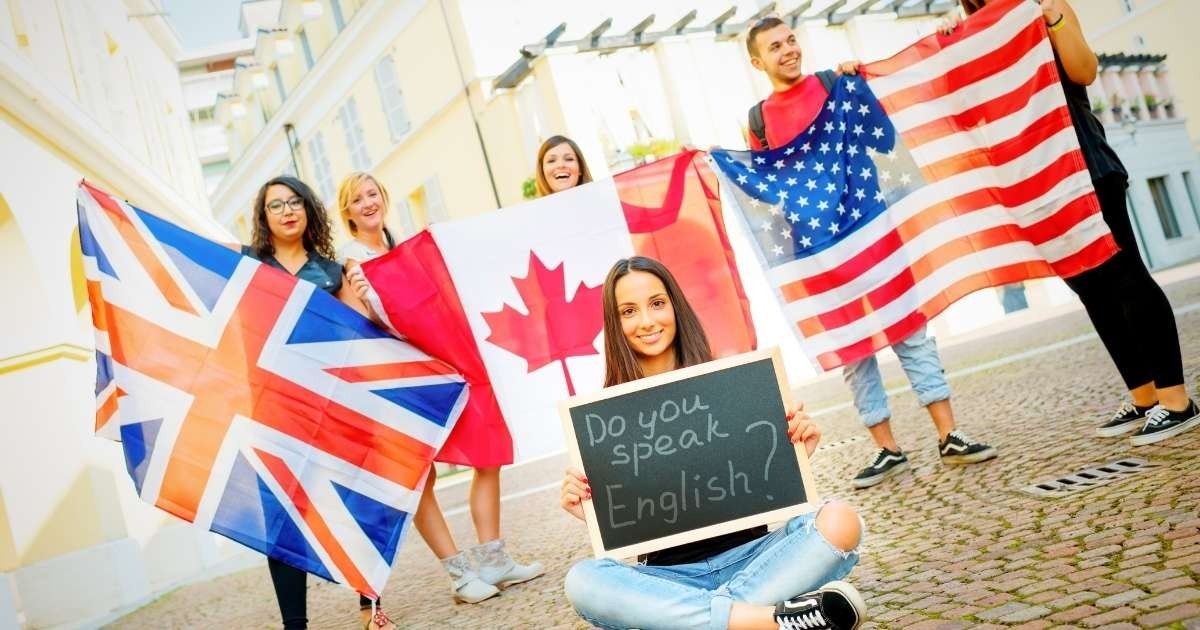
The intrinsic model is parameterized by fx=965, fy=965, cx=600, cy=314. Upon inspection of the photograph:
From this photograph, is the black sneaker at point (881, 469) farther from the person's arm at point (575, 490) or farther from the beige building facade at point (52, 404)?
the beige building facade at point (52, 404)

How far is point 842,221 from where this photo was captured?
4938 millimetres

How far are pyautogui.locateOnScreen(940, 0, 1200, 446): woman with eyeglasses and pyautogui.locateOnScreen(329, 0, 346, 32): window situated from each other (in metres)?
22.3

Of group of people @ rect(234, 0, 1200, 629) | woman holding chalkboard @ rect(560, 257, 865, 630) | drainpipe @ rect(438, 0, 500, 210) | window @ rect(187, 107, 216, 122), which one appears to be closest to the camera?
woman holding chalkboard @ rect(560, 257, 865, 630)

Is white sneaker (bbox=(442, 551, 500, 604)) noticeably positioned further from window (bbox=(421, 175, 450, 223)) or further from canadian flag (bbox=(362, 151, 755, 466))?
window (bbox=(421, 175, 450, 223))

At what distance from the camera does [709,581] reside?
8.63 ft

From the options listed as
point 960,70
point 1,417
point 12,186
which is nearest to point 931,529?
point 960,70

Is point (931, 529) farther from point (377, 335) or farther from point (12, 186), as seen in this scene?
point (12, 186)

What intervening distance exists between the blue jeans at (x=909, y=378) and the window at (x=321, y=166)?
23746 mm

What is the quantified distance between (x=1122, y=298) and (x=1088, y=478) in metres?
0.88

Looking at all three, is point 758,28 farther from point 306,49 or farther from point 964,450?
point 306,49

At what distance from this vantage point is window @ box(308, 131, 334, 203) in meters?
26.9

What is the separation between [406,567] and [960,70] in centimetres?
482

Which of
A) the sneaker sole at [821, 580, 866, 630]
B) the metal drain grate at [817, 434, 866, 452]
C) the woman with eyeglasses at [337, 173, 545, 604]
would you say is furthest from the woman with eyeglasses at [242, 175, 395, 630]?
the metal drain grate at [817, 434, 866, 452]

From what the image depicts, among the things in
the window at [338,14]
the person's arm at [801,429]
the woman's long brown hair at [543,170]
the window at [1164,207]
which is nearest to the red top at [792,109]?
the woman's long brown hair at [543,170]
